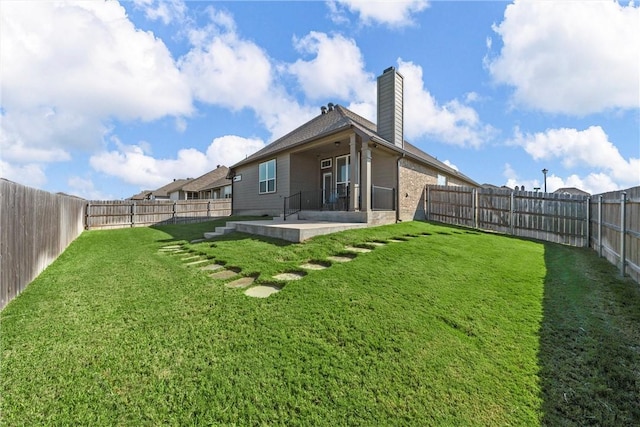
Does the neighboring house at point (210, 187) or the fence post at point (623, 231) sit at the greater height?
the neighboring house at point (210, 187)

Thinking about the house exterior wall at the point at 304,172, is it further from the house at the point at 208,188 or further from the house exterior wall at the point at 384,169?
the house at the point at 208,188

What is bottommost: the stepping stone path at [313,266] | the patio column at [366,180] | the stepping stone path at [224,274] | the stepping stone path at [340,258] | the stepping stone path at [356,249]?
the stepping stone path at [224,274]

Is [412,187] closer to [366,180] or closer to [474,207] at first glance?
[474,207]

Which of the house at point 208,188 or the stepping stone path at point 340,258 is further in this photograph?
the house at point 208,188

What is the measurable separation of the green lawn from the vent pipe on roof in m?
7.85

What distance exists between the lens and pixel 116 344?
9.07 feet

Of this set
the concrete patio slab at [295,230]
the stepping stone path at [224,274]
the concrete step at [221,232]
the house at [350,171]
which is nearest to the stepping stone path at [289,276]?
the stepping stone path at [224,274]

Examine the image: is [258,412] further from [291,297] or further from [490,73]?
[490,73]

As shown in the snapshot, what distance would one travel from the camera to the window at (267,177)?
44.3 ft

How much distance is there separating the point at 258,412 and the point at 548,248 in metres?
9.37

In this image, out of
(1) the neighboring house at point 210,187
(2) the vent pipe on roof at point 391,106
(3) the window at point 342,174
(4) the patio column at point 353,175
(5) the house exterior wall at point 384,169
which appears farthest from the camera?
(1) the neighboring house at point 210,187

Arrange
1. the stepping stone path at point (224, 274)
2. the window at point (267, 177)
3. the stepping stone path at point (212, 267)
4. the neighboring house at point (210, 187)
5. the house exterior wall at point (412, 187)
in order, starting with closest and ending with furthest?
1. the stepping stone path at point (224, 274)
2. the stepping stone path at point (212, 267)
3. the house exterior wall at point (412, 187)
4. the window at point (267, 177)
5. the neighboring house at point (210, 187)

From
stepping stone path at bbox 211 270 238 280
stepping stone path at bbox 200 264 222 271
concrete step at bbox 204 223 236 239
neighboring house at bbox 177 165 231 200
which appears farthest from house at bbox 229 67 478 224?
neighboring house at bbox 177 165 231 200

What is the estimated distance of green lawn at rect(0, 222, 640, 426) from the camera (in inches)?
82.0
